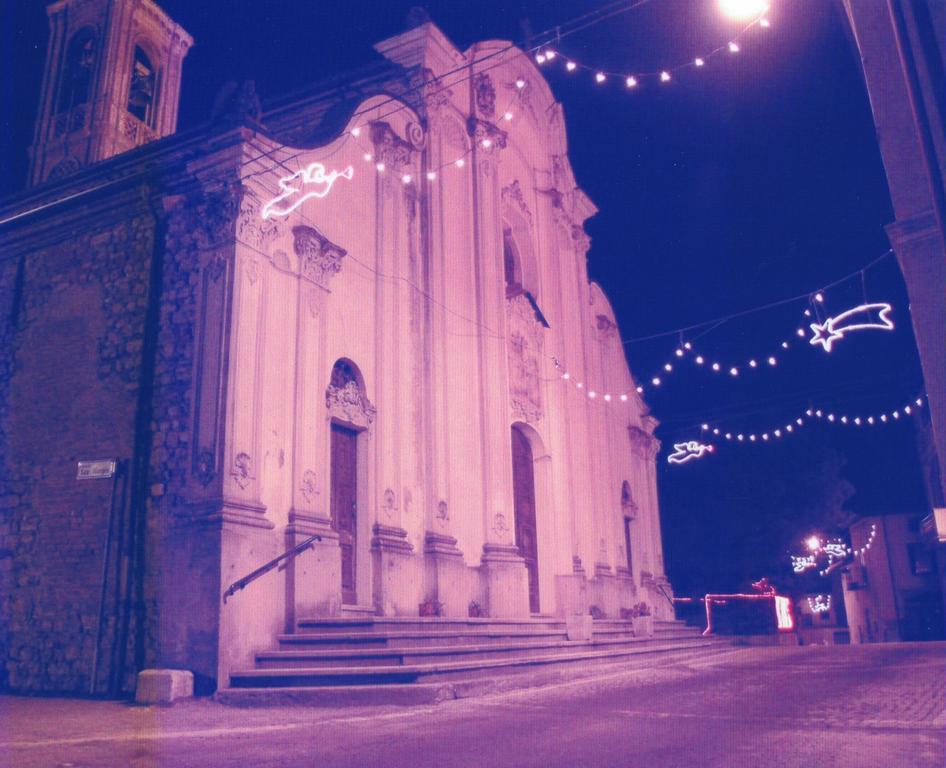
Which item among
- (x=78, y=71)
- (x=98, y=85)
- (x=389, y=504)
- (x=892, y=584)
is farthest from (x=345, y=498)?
(x=892, y=584)

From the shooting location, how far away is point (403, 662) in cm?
845

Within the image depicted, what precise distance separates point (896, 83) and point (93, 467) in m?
9.45

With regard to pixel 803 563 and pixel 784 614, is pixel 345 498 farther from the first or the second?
pixel 803 563

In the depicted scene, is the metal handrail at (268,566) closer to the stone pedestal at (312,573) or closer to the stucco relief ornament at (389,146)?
the stone pedestal at (312,573)

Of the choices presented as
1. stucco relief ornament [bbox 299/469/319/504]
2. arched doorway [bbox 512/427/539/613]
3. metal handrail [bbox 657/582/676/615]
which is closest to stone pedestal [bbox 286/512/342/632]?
stucco relief ornament [bbox 299/469/319/504]

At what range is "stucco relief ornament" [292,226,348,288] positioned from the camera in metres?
11.2

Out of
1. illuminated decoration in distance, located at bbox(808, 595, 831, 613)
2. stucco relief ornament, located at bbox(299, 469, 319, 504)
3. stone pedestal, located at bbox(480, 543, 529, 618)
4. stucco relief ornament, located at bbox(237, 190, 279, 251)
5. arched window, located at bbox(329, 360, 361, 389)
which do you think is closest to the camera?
stucco relief ornament, located at bbox(237, 190, 279, 251)

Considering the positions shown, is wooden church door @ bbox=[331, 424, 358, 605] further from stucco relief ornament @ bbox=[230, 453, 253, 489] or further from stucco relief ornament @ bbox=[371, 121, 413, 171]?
stucco relief ornament @ bbox=[371, 121, 413, 171]

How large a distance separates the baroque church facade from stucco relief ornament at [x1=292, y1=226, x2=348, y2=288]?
4 cm

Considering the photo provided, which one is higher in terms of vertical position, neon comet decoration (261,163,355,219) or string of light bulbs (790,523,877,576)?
neon comet decoration (261,163,355,219)

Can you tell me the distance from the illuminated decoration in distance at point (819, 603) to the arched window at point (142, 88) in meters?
29.7

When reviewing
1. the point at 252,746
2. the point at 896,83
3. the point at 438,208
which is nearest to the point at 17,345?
the point at 438,208

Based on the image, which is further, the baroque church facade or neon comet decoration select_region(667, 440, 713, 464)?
neon comet decoration select_region(667, 440, 713, 464)

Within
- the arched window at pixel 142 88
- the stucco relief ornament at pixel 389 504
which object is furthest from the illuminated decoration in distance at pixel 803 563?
the arched window at pixel 142 88
